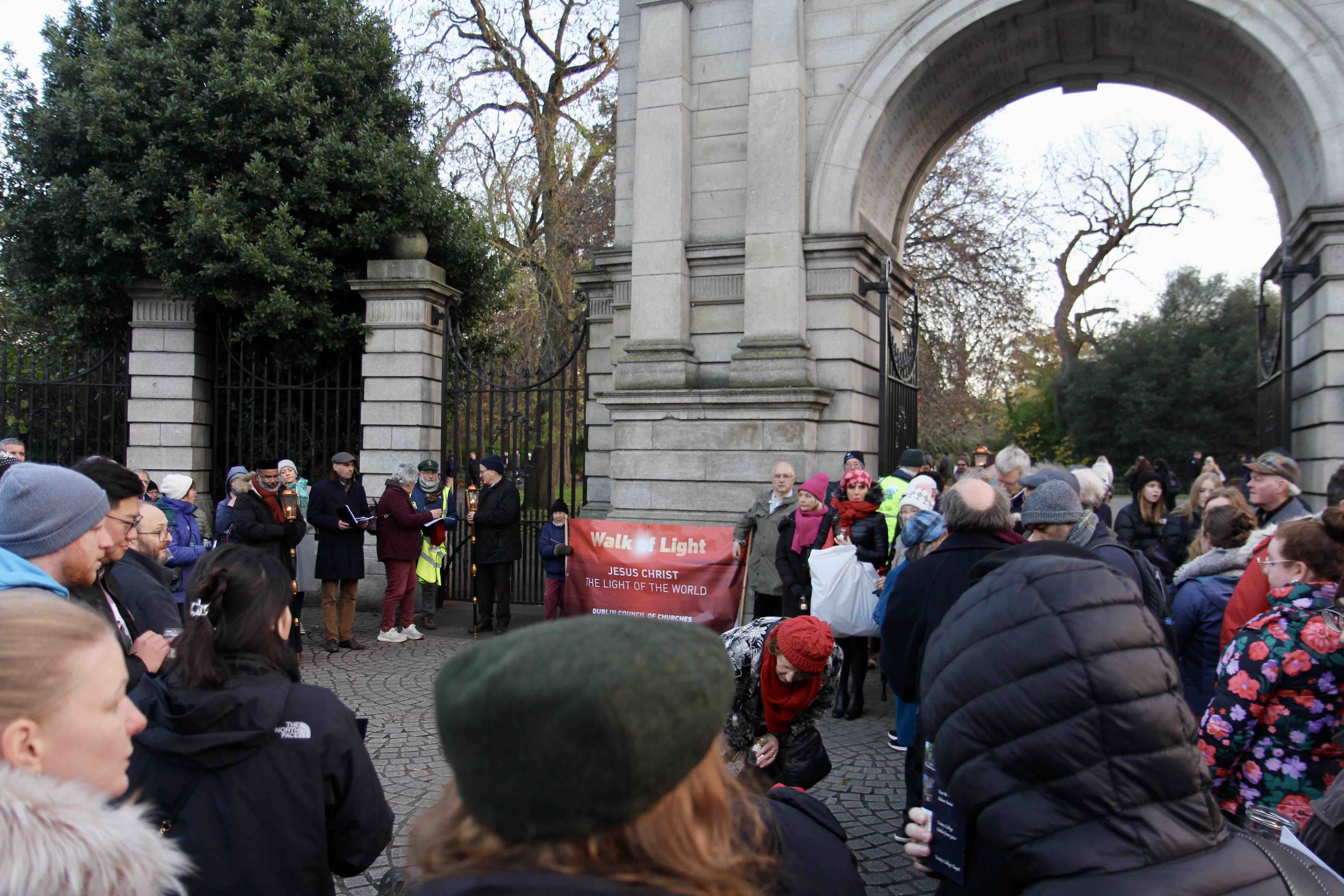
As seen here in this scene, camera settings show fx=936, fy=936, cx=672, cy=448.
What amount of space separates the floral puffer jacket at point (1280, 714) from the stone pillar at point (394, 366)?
29.6 ft

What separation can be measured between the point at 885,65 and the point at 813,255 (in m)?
2.06

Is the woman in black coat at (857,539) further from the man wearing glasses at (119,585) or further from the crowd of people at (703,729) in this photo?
the man wearing glasses at (119,585)

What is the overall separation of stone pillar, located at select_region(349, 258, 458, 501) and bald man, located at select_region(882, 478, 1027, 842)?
7.62 metres

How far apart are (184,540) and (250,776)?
5253 millimetres

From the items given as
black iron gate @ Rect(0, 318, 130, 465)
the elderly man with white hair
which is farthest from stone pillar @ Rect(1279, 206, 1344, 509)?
black iron gate @ Rect(0, 318, 130, 465)

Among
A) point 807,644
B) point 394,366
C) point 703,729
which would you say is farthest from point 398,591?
point 703,729

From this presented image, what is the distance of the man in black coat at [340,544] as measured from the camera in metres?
8.70

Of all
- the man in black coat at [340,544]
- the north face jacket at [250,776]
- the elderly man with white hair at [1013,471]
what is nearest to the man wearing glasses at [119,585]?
the north face jacket at [250,776]

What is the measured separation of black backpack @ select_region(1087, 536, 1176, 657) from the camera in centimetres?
396

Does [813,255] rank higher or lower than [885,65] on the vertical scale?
lower

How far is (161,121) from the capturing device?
33.7 ft

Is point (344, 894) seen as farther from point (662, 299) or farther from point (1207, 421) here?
point (1207, 421)

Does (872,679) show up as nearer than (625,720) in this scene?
No

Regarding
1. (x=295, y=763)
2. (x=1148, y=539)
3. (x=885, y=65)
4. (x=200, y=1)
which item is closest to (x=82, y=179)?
(x=200, y=1)
